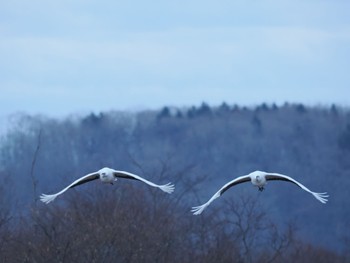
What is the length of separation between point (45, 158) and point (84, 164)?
5494mm

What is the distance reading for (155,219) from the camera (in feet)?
174

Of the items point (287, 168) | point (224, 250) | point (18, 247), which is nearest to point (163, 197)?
point (224, 250)

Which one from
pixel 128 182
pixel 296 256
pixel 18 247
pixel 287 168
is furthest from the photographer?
pixel 287 168

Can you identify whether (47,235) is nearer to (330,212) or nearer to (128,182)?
(128,182)

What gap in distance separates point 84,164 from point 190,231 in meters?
39.7

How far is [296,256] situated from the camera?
197 ft

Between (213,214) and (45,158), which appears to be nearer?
(213,214)

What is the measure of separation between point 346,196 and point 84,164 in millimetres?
19414

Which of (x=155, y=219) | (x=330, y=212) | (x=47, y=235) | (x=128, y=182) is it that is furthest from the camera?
(x=330, y=212)

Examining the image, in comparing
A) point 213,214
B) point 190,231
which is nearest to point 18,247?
point 190,231

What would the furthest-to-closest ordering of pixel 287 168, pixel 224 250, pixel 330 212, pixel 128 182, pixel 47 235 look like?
pixel 287 168, pixel 330 212, pixel 128 182, pixel 224 250, pixel 47 235

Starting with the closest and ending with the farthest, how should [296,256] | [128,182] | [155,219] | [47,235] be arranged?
1. [47,235]
2. [155,219]
3. [296,256]
4. [128,182]

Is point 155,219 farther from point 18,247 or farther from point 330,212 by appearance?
point 330,212

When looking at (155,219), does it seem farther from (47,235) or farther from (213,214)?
(47,235)
